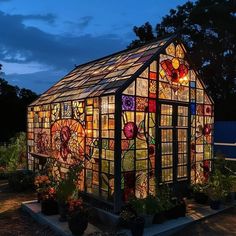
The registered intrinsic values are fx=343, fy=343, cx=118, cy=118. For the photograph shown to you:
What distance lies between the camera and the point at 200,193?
895 centimetres

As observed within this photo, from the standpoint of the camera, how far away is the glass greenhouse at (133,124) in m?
7.54

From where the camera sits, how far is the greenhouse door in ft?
28.2

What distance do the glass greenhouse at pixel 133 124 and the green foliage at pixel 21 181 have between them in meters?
0.98

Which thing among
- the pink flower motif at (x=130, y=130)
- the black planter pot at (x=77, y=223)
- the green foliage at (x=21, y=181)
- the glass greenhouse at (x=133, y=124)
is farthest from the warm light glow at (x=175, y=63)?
the green foliage at (x=21, y=181)

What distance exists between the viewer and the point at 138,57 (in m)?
8.78

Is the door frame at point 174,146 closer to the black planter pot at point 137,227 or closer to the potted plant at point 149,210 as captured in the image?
the potted plant at point 149,210

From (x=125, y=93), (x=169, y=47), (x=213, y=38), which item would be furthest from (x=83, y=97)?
(x=213, y=38)

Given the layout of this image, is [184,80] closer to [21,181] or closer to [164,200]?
[164,200]

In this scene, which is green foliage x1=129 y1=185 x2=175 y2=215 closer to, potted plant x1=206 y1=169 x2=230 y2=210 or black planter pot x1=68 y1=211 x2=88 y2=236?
black planter pot x1=68 y1=211 x2=88 y2=236

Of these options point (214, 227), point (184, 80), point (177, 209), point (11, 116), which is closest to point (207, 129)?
point (184, 80)

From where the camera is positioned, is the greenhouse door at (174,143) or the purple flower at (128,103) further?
the greenhouse door at (174,143)

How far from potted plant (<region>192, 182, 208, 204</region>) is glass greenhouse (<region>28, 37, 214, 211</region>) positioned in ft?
1.13

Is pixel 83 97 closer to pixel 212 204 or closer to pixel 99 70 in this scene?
pixel 99 70

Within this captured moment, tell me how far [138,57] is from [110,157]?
9.30 feet
